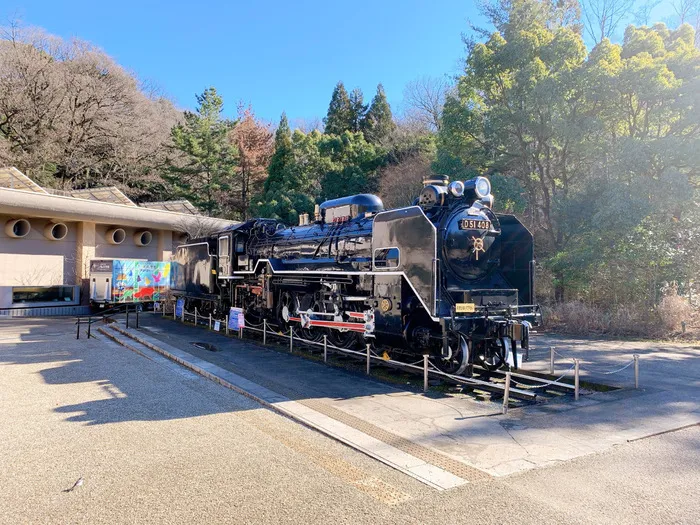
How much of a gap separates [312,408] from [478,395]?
252cm

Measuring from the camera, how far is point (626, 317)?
45.7ft

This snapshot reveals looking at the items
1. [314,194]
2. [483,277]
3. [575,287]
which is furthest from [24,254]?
[575,287]

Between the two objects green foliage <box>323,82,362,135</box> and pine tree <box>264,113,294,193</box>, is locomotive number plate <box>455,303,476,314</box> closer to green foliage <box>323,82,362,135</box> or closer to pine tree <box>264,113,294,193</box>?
pine tree <box>264,113,294,193</box>

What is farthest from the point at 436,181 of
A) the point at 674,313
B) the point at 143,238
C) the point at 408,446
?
the point at 143,238

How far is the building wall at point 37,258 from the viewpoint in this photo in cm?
1909

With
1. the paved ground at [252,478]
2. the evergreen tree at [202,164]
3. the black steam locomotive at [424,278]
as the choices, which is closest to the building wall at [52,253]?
the evergreen tree at [202,164]

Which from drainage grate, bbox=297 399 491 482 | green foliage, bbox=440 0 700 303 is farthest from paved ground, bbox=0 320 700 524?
green foliage, bbox=440 0 700 303

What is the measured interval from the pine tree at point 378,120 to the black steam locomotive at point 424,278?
26.7 metres

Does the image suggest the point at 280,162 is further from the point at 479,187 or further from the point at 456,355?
the point at 456,355

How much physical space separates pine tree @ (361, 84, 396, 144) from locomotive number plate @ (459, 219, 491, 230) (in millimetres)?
28939

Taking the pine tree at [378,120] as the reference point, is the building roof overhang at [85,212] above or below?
below

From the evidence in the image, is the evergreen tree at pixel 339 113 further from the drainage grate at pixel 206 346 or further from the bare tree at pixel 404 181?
the drainage grate at pixel 206 346

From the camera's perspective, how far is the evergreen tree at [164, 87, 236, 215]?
3234 centimetres

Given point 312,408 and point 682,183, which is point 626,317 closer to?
point 682,183
